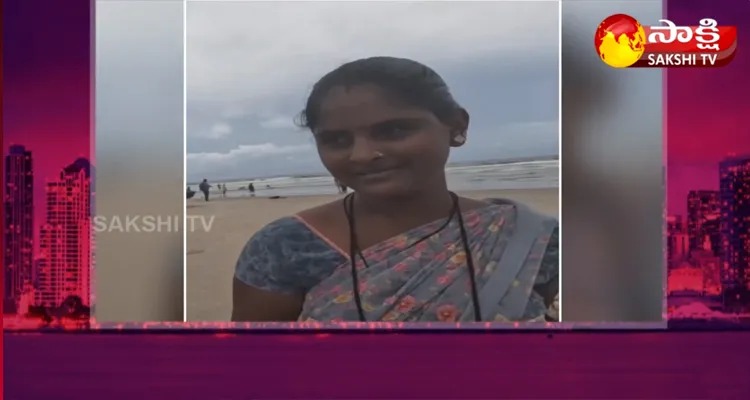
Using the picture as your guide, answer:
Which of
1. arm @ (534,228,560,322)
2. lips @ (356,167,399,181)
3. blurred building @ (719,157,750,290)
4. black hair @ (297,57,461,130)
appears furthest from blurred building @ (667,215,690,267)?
lips @ (356,167,399,181)

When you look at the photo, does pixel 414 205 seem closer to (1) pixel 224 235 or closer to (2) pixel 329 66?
(2) pixel 329 66

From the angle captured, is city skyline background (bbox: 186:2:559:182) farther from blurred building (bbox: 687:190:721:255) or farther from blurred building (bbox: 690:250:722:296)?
blurred building (bbox: 690:250:722:296)

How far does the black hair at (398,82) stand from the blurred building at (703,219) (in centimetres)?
→ 111

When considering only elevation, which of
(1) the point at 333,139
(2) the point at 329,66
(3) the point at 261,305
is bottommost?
(3) the point at 261,305

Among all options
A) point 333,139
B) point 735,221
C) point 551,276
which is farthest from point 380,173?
point 735,221

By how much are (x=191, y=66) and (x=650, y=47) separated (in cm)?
201

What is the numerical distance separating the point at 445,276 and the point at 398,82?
0.87 metres

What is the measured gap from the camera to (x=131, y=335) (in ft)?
10.0

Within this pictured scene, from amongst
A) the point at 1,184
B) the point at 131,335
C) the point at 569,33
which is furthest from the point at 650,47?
the point at 1,184

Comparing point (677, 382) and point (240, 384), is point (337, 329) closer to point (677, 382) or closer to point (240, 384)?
point (240, 384)

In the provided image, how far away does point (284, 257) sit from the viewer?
119 inches

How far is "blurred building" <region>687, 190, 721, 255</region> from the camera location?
9.77 ft

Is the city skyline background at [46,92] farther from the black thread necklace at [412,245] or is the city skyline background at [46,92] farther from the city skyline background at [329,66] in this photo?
the black thread necklace at [412,245]

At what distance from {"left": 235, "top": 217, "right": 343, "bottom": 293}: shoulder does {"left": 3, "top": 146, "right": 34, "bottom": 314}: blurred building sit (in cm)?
93
